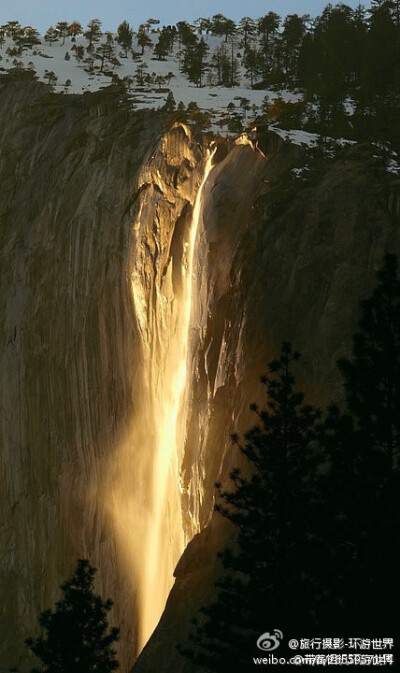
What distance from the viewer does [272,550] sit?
18.4 metres

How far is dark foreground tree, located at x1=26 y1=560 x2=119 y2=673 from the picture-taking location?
885 inches

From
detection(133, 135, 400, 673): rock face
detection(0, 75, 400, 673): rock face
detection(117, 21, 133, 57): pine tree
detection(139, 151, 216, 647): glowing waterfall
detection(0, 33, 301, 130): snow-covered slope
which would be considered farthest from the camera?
detection(117, 21, 133, 57): pine tree

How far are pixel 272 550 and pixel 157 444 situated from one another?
13634 mm

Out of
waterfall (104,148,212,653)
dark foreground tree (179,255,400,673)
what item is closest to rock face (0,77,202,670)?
waterfall (104,148,212,653)

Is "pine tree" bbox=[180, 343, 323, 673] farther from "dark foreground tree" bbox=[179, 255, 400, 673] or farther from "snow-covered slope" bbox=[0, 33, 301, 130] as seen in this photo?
"snow-covered slope" bbox=[0, 33, 301, 130]

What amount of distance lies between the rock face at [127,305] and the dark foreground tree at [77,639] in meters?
1.62

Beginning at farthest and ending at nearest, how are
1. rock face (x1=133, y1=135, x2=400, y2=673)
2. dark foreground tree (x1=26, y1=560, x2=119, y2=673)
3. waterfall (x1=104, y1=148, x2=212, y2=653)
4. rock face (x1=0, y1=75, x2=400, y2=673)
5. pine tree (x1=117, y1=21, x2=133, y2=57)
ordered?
pine tree (x1=117, y1=21, x2=133, y2=57)
waterfall (x1=104, y1=148, x2=212, y2=653)
rock face (x1=0, y1=75, x2=400, y2=673)
dark foreground tree (x1=26, y1=560, x2=119, y2=673)
rock face (x1=133, y1=135, x2=400, y2=673)

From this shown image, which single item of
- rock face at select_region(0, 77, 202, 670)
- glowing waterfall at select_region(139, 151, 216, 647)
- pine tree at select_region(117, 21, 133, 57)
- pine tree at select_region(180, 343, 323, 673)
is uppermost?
pine tree at select_region(117, 21, 133, 57)

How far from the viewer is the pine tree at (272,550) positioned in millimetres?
17875

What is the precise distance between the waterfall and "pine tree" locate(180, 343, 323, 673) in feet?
29.9

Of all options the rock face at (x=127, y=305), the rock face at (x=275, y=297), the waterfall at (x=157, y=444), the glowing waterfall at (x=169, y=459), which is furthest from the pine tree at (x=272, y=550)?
the glowing waterfall at (x=169, y=459)

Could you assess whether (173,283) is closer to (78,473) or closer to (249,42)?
(78,473)

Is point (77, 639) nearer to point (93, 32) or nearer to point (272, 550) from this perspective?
point (272, 550)

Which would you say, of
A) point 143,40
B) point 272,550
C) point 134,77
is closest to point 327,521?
point 272,550
